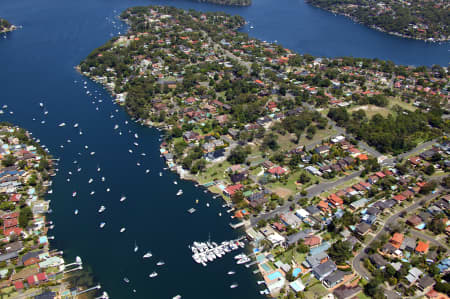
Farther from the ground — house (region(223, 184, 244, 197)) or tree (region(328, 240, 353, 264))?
house (region(223, 184, 244, 197))

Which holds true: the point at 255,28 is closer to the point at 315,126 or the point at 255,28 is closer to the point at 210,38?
the point at 210,38

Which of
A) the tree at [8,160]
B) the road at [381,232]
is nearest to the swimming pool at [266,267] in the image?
the road at [381,232]

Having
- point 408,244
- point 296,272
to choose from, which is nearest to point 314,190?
point 408,244

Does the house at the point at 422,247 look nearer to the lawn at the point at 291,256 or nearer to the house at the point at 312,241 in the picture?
the house at the point at 312,241

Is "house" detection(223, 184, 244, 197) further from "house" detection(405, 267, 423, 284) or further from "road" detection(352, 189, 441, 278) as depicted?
"house" detection(405, 267, 423, 284)

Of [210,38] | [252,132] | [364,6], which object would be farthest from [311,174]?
[364,6]

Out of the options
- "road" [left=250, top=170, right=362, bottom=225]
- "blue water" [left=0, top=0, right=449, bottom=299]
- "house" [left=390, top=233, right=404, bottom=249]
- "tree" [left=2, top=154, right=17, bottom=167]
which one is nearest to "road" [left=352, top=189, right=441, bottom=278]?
"house" [left=390, top=233, right=404, bottom=249]

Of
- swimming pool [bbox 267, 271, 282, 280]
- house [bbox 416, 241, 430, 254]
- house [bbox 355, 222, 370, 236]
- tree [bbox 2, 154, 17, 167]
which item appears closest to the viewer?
swimming pool [bbox 267, 271, 282, 280]
